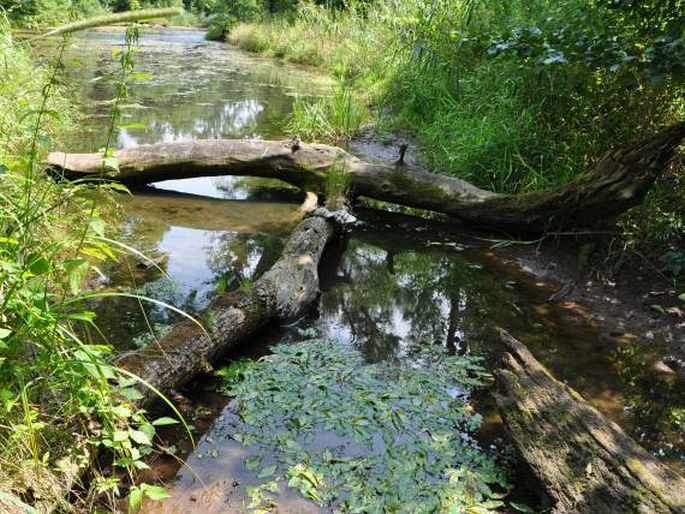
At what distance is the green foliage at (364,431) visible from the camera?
2.54m

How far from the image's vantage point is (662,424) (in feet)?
10.3

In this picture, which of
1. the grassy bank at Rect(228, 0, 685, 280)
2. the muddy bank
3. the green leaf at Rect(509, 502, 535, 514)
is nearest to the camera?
the green leaf at Rect(509, 502, 535, 514)

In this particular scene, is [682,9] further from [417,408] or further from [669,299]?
[417,408]

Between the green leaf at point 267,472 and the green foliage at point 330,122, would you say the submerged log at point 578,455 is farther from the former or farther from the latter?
the green foliage at point 330,122

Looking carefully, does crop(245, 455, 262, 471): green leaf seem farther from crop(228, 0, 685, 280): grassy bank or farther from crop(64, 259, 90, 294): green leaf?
crop(228, 0, 685, 280): grassy bank

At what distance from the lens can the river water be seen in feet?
9.91

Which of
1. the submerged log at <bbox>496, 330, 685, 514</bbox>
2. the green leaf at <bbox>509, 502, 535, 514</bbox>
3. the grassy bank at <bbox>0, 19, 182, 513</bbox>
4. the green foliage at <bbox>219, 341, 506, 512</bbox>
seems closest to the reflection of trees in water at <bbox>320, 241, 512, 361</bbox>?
the green foliage at <bbox>219, 341, 506, 512</bbox>

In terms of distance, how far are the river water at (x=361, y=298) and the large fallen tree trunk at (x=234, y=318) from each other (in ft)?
0.52

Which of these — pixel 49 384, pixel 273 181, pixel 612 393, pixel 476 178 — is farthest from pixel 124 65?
pixel 273 181

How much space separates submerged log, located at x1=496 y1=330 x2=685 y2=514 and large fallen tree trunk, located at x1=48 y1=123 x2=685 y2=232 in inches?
89.2

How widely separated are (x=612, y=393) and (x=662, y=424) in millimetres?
316

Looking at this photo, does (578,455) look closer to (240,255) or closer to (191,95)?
(240,255)

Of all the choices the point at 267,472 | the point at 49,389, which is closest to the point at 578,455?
the point at 267,472

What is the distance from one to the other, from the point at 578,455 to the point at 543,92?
→ 4647mm
